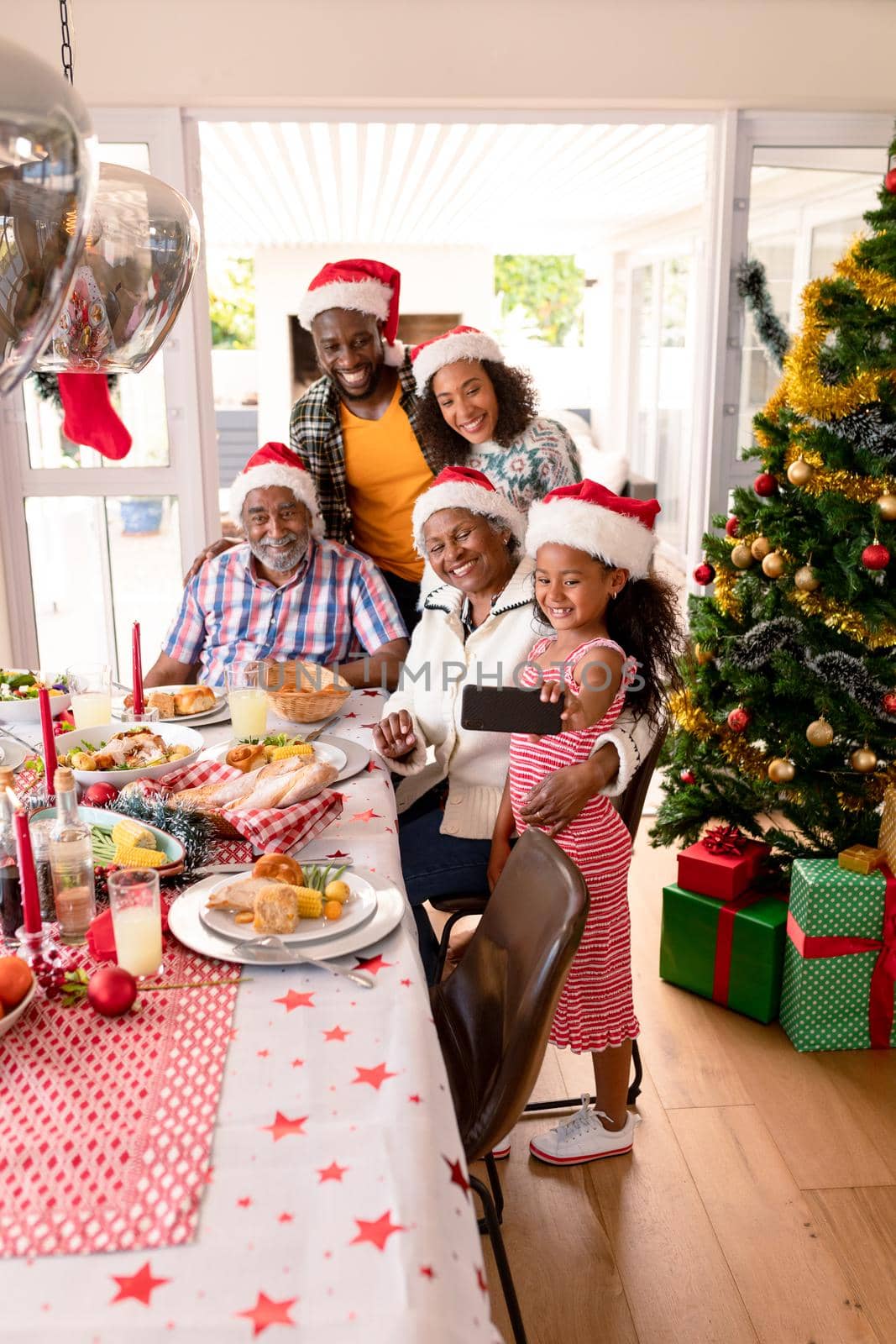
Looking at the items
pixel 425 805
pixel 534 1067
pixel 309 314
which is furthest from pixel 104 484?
pixel 534 1067

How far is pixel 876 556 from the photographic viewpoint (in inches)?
88.9

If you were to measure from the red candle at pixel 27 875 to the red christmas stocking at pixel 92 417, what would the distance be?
0.65m

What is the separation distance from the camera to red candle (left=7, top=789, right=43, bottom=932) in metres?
1.18

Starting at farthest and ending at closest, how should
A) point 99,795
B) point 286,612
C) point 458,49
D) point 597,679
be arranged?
point 458,49
point 286,612
point 597,679
point 99,795

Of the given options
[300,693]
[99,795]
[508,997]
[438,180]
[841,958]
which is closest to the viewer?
[508,997]

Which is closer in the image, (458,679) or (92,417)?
(92,417)

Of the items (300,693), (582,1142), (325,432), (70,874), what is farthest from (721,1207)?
(325,432)

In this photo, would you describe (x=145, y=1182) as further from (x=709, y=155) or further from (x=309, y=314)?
(x=709, y=155)

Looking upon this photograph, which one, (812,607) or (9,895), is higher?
(812,607)

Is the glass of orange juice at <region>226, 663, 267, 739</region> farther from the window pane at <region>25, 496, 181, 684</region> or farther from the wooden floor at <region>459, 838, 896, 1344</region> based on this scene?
the window pane at <region>25, 496, 181, 684</region>

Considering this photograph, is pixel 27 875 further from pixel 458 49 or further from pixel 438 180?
pixel 438 180

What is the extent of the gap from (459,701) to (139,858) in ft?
2.71

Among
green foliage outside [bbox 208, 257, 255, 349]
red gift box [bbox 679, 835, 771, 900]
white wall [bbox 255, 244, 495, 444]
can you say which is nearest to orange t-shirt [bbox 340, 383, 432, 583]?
red gift box [bbox 679, 835, 771, 900]

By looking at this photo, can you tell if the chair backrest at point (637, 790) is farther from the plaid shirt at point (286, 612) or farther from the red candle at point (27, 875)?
the red candle at point (27, 875)
